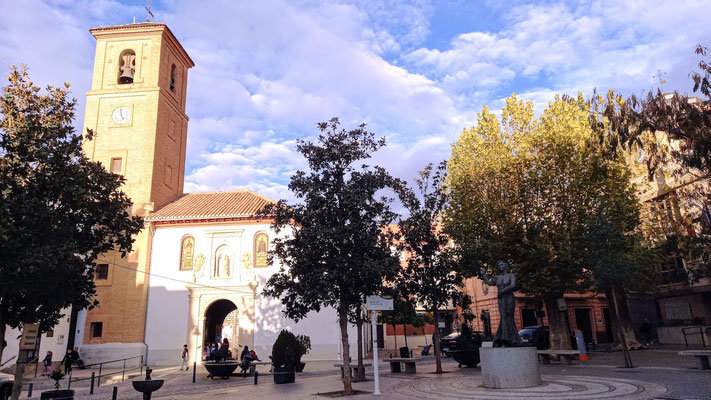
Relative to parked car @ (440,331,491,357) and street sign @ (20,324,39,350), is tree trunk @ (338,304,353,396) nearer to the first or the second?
street sign @ (20,324,39,350)

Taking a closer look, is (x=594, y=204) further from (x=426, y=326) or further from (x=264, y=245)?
(x=426, y=326)

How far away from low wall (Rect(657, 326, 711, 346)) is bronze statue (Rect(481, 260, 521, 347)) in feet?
60.9

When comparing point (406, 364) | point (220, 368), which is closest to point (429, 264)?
point (406, 364)

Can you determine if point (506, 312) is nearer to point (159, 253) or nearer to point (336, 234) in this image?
point (336, 234)

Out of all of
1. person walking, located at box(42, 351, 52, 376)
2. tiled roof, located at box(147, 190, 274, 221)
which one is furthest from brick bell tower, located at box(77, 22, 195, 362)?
person walking, located at box(42, 351, 52, 376)

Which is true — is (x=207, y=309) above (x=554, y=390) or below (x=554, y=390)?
above

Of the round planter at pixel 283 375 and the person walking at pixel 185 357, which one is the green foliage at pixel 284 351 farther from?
the person walking at pixel 185 357

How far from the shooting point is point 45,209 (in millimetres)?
10812

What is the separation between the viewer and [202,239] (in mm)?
29766

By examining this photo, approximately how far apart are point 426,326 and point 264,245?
23.5 metres

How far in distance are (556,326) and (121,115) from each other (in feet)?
96.8

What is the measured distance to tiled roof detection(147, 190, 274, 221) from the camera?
29750 mm

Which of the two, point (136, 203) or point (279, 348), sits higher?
point (136, 203)

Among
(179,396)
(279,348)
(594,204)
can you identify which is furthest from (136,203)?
(594,204)
